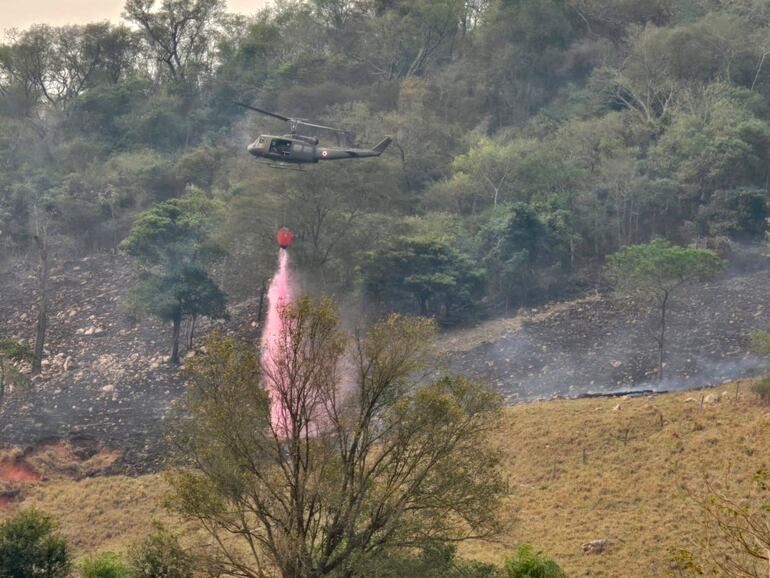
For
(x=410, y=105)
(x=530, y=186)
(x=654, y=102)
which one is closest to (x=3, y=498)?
(x=530, y=186)

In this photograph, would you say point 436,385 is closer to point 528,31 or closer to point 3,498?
point 3,498

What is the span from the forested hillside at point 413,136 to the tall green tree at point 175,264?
81cm

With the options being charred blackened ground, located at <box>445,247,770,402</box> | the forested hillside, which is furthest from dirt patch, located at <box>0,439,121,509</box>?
charred blackened ground, located at <box>445,247,770,402</box>

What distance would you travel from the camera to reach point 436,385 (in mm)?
26859

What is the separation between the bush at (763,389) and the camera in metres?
37.2

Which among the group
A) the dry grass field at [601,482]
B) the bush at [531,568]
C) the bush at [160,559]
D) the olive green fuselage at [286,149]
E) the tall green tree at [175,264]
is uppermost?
the olive green fuselage at [286,149]

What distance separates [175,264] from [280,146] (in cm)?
1098

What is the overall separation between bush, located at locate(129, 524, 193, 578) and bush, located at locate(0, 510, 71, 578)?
3.11m

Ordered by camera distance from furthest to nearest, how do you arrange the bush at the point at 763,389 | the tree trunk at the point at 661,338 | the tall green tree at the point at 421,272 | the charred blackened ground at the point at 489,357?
the tall green tree at the point at 421,272 < the charred blackened ground at the point at 489,357 < the tree trunk at the point at 661,338 < the bush at the point at 763,389

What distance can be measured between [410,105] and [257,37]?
1547 centimetres

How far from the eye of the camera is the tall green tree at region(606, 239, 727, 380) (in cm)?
4381

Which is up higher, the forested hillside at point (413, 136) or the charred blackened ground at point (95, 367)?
the forested hillside at point (413, 136)

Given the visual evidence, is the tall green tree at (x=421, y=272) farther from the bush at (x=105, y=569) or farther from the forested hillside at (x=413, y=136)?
the bush at (x=105, y=569)

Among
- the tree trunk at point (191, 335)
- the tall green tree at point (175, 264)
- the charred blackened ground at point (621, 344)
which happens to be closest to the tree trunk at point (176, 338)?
the tall green tree at point (175, 264)
